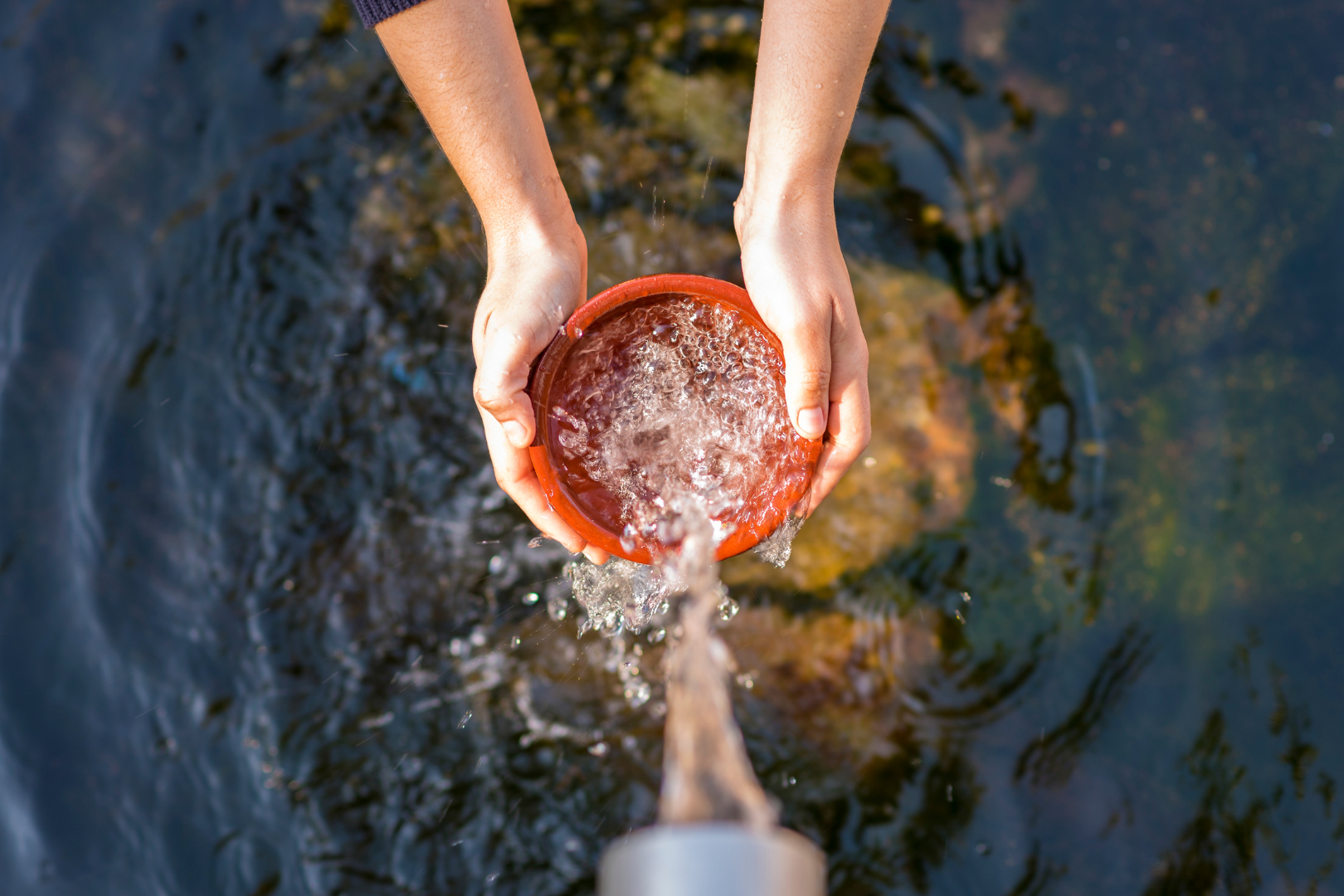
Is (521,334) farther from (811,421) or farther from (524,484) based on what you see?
(811,421)

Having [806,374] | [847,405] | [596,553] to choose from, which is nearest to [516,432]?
[596,553]

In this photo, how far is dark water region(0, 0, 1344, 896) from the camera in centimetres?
220

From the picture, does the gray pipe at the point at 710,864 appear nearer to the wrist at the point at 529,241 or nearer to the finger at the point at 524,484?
the finger at the point at 524,484

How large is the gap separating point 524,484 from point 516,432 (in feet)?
0.59

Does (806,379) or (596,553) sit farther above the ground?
(806,379)

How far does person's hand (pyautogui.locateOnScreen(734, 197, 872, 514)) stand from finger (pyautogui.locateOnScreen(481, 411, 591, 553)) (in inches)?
18.5

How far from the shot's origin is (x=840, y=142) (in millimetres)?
1644

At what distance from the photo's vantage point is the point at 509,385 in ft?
5.01

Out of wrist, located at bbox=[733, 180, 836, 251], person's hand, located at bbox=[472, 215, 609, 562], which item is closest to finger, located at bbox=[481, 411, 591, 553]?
person's hand, located at bbox=[472, 215, 609, 562]

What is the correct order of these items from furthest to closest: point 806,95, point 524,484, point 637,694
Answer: point 637,694 → point 524,484 → point 806,95

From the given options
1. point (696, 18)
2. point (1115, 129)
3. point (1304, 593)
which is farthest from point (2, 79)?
point (1304, 593)

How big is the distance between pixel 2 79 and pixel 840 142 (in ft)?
8.56

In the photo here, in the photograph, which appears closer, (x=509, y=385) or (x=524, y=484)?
(x=509, y=385)

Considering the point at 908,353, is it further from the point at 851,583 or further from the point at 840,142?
Answer: the point at 840,142
